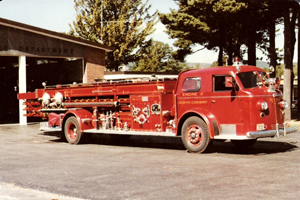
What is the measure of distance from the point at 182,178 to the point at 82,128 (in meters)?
7.04

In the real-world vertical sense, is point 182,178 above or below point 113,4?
below

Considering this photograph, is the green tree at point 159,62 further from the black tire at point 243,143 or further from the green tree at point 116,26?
the black tire at point 243,143

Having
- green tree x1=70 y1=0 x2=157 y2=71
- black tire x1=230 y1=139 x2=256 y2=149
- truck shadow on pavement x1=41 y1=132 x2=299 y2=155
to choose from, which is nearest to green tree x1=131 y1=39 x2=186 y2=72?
green tree x1=70 y1=0 x2=157 y2=71

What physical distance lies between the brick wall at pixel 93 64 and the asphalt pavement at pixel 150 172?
1359 centimetres

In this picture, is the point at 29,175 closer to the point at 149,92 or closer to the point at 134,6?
the point at 149,92

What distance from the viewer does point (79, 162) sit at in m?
10.6

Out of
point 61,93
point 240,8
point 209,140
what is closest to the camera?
point 209,140

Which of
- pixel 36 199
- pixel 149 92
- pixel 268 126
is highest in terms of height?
pixel 149 92

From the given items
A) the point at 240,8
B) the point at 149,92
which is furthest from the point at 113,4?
the point at 149,92

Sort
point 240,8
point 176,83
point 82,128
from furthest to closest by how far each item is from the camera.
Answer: point 240,8, point 82,128, point 176,83

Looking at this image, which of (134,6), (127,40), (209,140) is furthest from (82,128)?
(134,6)

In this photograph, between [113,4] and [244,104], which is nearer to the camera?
[244,104]

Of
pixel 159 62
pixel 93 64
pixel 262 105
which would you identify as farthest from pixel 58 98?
pixel 159 62

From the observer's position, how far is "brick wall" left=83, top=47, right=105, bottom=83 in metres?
27.6
